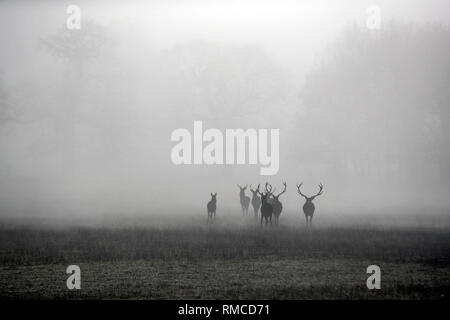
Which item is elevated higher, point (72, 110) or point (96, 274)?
point (72, 110)

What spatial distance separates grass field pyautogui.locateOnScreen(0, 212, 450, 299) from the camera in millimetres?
9719

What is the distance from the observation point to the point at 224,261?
494 inches

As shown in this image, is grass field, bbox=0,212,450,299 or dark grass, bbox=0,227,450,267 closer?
grass field, bbox=0,212,450,299

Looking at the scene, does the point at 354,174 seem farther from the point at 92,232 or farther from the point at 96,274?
the point at 96,274

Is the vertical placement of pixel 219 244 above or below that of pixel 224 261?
above

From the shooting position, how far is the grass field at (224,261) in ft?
31.9

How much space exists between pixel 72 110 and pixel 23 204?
33.7 ft

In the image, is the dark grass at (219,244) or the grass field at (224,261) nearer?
the grass field at (224,261)

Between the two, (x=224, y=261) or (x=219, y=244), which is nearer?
(x=224, y=261)

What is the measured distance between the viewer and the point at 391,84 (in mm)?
34281
